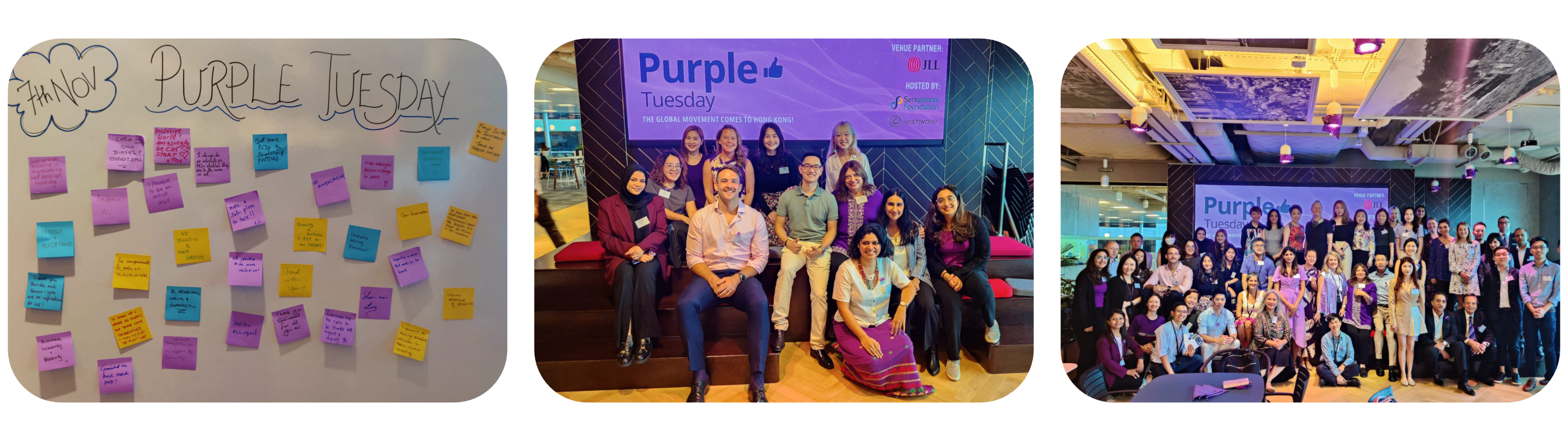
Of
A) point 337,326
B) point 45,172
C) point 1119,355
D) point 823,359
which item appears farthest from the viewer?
point 1119,355

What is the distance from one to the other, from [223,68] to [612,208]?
67.5 inches

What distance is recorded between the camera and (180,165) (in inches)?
127

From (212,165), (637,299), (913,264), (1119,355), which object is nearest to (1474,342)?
(1119,355)

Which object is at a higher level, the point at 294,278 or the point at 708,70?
the point at 708,70

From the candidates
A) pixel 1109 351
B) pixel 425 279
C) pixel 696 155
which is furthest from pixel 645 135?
pixel 1109 351

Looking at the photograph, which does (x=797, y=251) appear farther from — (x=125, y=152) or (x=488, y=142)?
(x=125, y=152)

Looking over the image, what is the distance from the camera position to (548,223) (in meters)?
3.35

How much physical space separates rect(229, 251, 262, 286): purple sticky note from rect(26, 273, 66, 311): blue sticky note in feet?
2.30

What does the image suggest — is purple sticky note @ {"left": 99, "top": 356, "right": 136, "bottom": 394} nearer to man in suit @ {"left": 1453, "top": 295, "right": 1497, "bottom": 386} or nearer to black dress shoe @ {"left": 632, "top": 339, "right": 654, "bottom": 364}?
black dress shoe @ {"left": 632, "top": 339, "right": 654, "bottom": 364}

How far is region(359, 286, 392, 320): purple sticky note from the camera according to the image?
10.8ft

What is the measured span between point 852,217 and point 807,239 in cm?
22

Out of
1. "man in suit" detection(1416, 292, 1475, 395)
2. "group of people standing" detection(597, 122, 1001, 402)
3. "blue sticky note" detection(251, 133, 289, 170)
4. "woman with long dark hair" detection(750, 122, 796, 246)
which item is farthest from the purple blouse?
"man in suit" detection(1416, 292, 1475, 395)

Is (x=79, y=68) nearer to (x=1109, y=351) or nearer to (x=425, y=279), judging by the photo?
(x=425, y=279)

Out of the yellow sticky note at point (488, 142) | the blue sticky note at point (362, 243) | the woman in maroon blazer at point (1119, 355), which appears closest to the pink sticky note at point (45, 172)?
the blue sticky note at point (362, 243)
